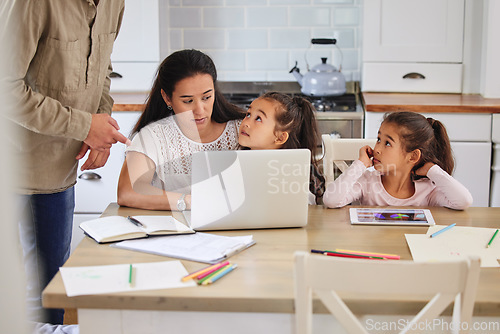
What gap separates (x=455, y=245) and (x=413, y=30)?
2.09 m

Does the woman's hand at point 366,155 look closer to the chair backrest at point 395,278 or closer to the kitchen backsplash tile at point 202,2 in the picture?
the chair backrest at point 395,278

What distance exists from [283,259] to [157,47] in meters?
2.19

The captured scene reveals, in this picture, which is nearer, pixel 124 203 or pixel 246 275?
pixel 246 275

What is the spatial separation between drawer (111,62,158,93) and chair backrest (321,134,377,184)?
146cm

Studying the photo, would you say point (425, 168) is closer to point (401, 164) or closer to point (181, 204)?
point (401, 164)


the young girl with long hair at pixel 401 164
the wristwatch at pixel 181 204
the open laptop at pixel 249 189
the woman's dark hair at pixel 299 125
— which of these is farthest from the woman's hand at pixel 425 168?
the wristwatch at pixel 181 204

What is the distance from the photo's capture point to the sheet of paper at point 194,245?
53.2 inches

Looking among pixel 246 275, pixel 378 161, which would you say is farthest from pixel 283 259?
pixel 378 161

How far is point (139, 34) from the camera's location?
325 centimetres

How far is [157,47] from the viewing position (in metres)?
3.25

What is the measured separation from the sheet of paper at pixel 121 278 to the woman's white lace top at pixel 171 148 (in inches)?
25.4

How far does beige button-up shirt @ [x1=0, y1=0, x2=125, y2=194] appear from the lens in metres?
1.60

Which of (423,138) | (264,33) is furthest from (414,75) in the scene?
(423,138)

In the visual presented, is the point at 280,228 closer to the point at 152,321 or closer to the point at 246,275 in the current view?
the point at 246,275
